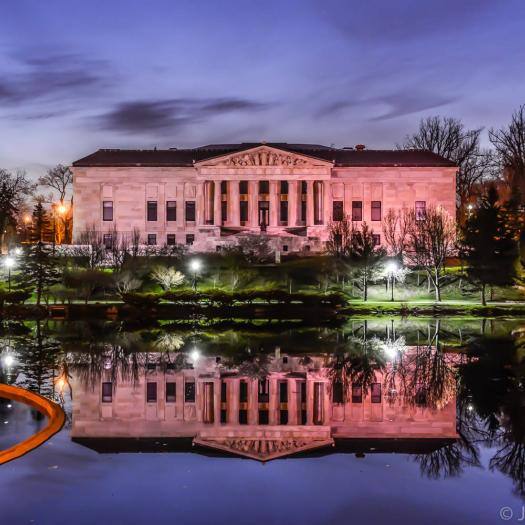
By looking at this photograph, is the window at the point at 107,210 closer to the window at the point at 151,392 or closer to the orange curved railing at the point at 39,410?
the window at the point at 151,392

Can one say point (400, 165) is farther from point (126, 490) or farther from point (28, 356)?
point (126, 490)

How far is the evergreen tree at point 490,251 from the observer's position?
52250 millimetres

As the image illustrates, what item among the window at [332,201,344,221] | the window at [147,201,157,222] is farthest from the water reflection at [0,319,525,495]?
the window at [147,201,157,222]

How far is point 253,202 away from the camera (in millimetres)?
88062

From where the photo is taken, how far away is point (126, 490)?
36.8 ft

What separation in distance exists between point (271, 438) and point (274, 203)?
73917 mm

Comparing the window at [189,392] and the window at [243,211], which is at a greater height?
the window at [243,211]

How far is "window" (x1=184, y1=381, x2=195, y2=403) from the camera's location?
18359 mm

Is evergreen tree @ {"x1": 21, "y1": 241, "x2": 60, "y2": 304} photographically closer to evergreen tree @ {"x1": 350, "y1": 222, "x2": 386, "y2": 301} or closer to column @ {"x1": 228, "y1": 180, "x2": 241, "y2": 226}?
evergreen tree @ {"x1": 350, "y1": 222, "x2": 386, "y2": 301}

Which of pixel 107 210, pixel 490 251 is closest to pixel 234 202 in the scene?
pixel 107 210

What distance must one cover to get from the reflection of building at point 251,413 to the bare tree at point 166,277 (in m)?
34.9

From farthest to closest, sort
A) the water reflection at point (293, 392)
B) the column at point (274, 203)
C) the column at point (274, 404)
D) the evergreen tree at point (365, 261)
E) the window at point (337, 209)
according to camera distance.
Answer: the window at point (337, 209) → the column at point (274, 203) → the evergreen tree at point (365, 261) → the column at point (274, 404) → the water reflection at point (293, 392)

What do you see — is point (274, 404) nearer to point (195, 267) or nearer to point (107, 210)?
point (195, 267)

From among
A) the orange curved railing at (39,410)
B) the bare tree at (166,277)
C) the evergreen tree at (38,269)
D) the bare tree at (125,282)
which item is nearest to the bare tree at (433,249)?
the bare tree at (166,277)
